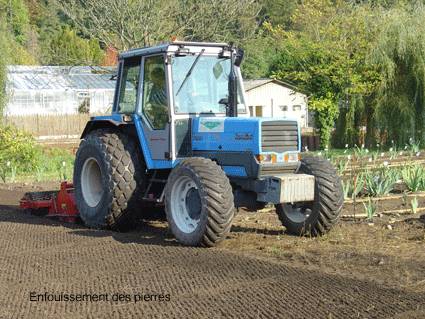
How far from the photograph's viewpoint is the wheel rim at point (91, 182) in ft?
34.2

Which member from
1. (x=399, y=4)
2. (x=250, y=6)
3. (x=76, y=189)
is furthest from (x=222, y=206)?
(x=399, y=4)

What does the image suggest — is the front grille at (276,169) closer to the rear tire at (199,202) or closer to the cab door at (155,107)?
the rear tire at (199,202)

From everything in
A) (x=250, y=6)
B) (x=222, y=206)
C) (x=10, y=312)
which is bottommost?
(x=10, y=312)

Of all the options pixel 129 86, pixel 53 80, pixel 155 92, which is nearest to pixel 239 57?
pixel 155 92

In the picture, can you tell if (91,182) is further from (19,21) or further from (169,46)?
(19,21)

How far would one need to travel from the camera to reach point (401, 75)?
2908 cm

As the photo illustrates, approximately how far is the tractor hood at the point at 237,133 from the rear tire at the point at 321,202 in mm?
358

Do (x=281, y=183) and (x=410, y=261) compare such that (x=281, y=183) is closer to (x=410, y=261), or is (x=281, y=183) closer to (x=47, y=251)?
(x=410, y=261)

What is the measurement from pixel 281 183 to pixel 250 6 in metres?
21.2

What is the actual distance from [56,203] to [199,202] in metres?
3.42

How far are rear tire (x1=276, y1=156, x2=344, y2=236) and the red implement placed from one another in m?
3.51

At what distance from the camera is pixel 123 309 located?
595cm

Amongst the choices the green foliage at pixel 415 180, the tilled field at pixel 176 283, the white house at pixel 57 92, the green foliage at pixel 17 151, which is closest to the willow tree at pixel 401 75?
the green foliage at pixel 17 151

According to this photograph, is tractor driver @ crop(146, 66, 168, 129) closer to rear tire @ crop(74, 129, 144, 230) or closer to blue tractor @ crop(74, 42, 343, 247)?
blue tractor @ crop(74, 42, 343, 247)
